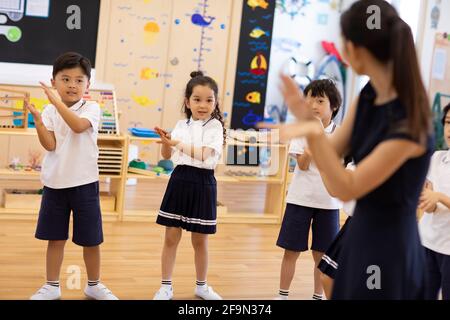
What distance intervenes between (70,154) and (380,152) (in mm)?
1918

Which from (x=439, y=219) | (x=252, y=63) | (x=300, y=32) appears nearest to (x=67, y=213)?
(x=439, y=219)

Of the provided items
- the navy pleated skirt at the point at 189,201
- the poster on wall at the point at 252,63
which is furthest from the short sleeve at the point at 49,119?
the poster on wall at the point at 252,63

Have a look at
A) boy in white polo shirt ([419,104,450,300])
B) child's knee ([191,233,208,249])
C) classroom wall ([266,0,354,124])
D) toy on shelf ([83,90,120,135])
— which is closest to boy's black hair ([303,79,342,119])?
boy in white polo shirt ([419,104,450,300])

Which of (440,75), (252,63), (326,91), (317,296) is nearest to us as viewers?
(326,91)

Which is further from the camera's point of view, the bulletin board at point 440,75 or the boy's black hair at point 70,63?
the bulletin board at point 440,75

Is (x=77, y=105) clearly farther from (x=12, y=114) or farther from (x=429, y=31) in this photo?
(x=429, y=31)

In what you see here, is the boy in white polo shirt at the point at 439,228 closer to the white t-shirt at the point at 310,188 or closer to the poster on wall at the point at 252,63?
the white t-shirt at the point at 310,188

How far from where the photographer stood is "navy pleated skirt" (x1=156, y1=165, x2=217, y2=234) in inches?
138

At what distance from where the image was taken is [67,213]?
11.0 feet

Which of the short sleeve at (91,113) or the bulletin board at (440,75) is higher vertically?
the bulletin board at (440,75)

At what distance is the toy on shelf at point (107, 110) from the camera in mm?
5320

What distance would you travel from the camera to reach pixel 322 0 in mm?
8102

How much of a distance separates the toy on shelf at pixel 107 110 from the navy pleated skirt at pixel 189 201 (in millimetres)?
1894

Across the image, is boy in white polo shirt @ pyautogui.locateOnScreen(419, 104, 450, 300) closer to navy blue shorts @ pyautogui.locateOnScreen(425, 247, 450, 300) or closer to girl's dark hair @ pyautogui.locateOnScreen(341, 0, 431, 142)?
navy blue shorts @ pyautogui.locateOnScreen(425, 247, 450, 300)
